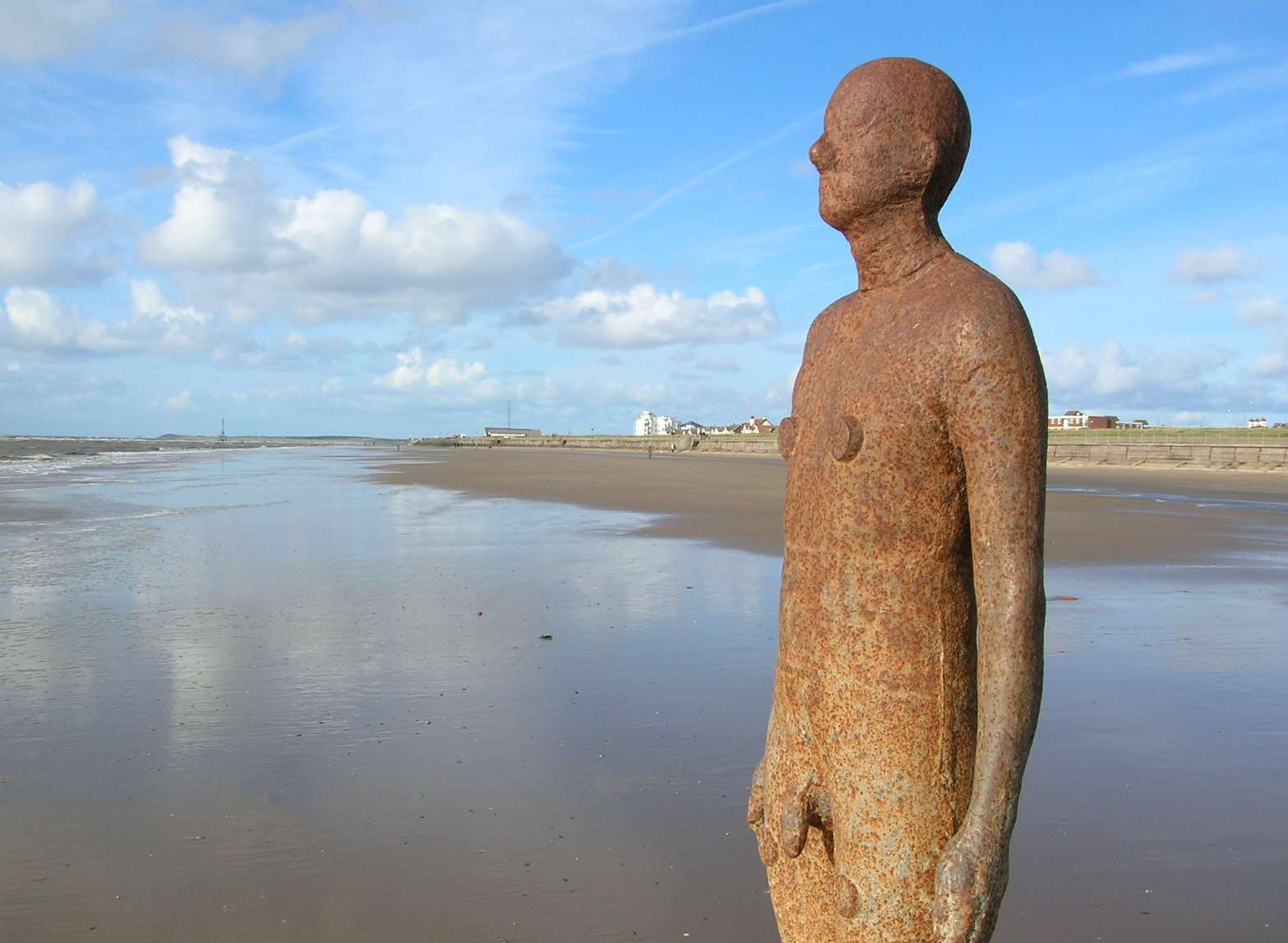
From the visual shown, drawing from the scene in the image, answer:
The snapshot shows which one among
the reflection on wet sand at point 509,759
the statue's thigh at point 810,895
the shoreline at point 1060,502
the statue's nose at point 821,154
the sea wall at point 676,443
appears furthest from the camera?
the sea wall at point 676,443

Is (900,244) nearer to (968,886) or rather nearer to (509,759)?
(968,886)

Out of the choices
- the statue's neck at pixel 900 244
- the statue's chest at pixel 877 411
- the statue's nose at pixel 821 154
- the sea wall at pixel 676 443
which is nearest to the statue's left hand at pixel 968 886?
the statue's chest at pixel 877 411

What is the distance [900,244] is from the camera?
1921 millimetres

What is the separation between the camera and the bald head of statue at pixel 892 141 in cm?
187

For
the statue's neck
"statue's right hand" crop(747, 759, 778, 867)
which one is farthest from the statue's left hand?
the statue's neck

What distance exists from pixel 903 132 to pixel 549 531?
1662 cm

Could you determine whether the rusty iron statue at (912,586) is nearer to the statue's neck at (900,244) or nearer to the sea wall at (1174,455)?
the statue's neck at (900,244)

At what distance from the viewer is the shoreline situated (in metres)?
16.0

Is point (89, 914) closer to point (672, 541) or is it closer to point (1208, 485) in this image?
point (672, 541)

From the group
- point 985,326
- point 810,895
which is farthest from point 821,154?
point 810,895

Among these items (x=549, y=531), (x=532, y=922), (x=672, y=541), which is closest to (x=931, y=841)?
(x=532, y=922)

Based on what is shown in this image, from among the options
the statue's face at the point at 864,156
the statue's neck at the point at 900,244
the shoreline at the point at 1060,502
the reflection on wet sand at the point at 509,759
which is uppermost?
the statue's face at the point at 864,156

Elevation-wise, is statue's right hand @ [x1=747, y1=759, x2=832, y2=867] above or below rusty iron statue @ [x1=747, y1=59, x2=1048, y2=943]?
below

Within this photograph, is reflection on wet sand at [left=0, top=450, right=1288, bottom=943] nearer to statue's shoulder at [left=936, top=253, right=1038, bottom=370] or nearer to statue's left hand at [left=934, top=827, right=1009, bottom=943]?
statue's left hand at [left=934, top=827, right=1009, bottom=943]
